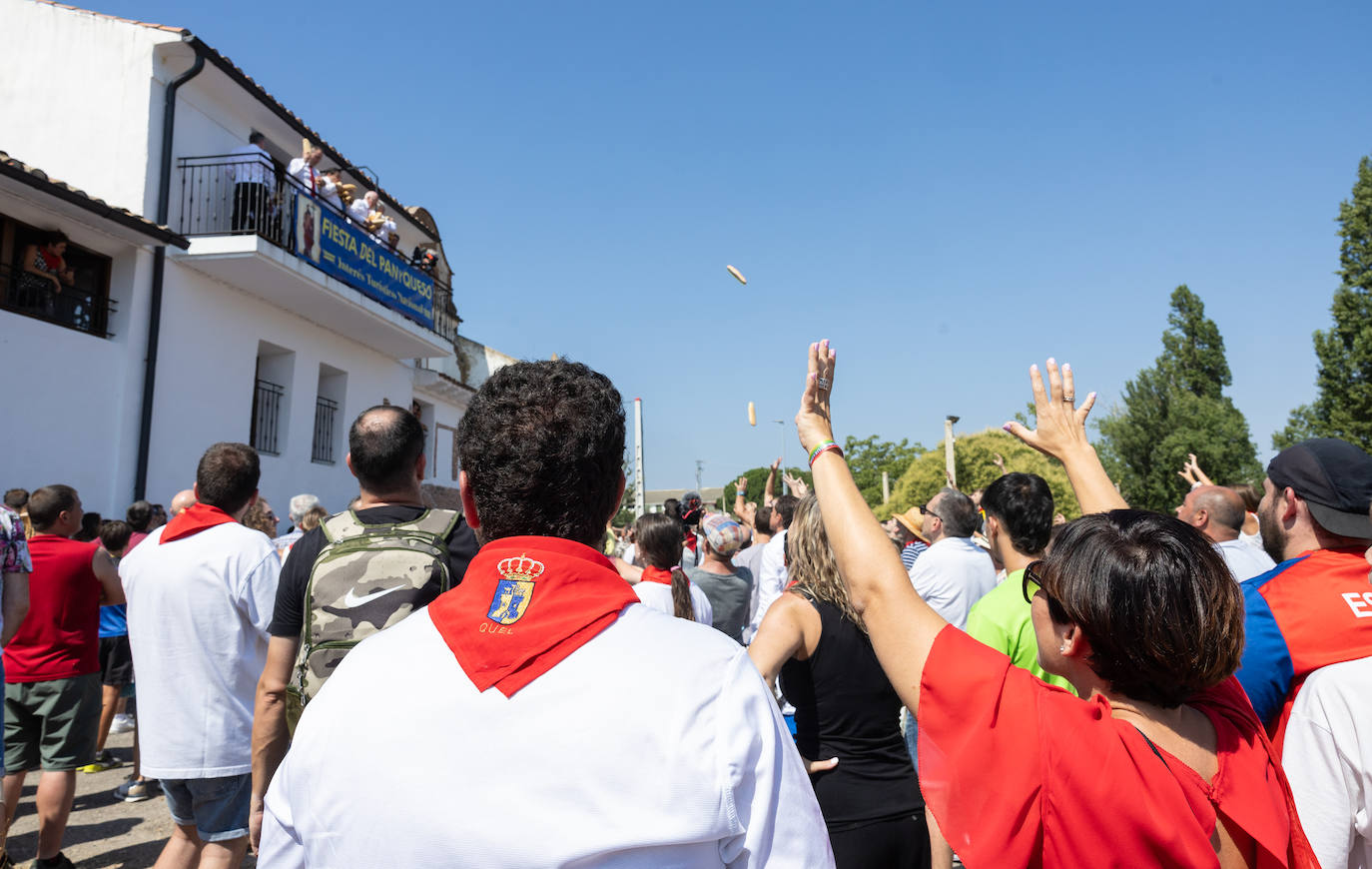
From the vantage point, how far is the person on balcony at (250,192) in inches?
476

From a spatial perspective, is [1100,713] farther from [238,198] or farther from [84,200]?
[238,198]

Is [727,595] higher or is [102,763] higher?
[727,595]

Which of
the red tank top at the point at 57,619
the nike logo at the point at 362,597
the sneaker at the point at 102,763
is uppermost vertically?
the nike logo at the point at 362,597

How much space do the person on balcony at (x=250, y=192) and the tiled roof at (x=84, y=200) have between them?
1.06 m

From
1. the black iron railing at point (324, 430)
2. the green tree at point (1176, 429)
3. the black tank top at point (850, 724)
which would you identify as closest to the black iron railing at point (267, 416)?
the black iron railing at point (324, 430)

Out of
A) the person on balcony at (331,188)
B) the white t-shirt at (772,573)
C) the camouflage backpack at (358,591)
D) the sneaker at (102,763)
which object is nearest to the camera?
the camouflage backpack at (358,591)

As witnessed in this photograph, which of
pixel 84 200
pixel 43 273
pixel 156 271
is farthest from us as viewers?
pixel 156 271

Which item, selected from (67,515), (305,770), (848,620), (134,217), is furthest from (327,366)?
(305,770)

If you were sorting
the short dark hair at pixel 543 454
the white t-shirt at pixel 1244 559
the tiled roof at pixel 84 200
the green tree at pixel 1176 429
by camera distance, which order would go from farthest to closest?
1. the green tree at pixel 1176 429
2. the tiled roof at pixel 84 200
3. the white t-shirt at pixel 1244 559
4. the short dark hair at pixel 543 454

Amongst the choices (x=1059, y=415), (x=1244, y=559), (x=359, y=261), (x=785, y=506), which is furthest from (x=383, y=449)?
(x=359, y=261)

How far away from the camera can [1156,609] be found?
1.54 meters

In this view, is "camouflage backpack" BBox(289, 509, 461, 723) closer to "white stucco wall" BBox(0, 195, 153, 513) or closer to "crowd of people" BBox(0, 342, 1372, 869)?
"crowd of people" BBox(0, 342, 1372, 869)

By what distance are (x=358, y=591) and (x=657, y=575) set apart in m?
2.27

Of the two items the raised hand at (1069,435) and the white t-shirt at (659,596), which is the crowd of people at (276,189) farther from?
the raised hand at (1069,435)
